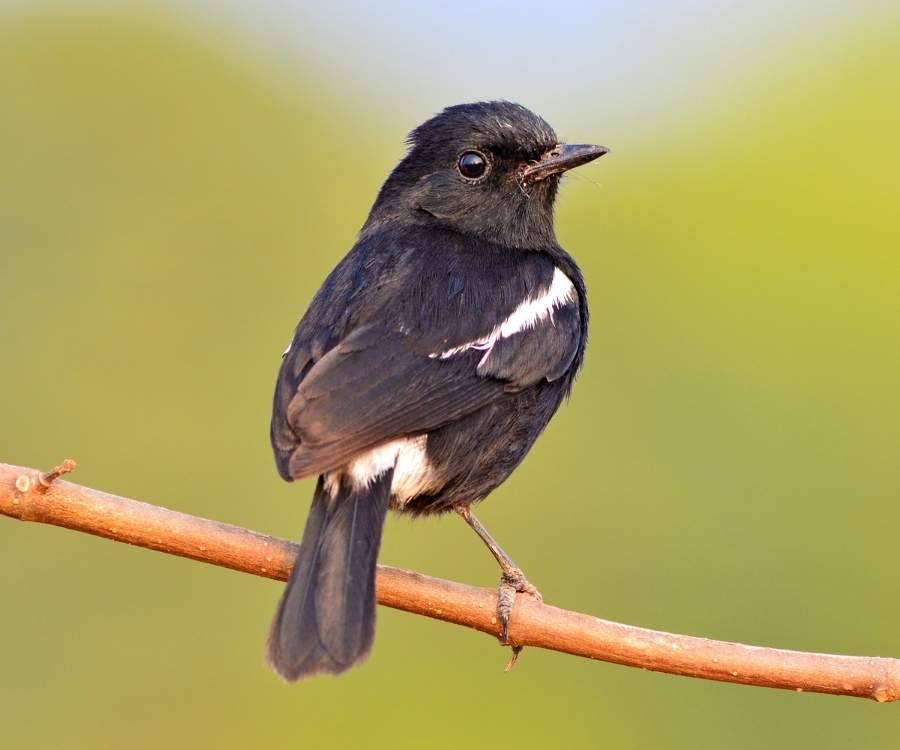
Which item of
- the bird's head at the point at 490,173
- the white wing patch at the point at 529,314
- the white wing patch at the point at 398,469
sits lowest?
the white wing patch at the point at 398,469

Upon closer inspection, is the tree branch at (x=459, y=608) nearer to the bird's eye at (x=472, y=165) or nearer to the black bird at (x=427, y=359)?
the black bird at (x=427, y=359)

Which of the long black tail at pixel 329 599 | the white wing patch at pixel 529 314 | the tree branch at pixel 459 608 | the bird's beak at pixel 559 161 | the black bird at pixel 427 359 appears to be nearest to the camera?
the tree branch at pixel 459 608

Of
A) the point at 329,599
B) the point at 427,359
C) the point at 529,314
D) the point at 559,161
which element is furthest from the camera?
the point at 559,161

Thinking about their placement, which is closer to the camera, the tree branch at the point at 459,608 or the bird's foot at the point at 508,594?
the tree branch at the point at 459,608

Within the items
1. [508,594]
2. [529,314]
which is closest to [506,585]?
[508,594]

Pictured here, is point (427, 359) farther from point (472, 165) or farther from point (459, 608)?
point (472, 165)

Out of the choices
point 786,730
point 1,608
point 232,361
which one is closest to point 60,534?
point 1,608

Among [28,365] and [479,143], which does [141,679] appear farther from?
[479,143]

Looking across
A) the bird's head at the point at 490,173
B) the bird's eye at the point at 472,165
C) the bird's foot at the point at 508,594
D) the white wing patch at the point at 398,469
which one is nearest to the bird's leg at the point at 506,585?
the bird's foot at the point at 508,594

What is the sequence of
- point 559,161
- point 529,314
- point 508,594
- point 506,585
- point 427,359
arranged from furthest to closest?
point 559,161 < point 529,314 < point 506,585 < point 427,359 < point 508,594
